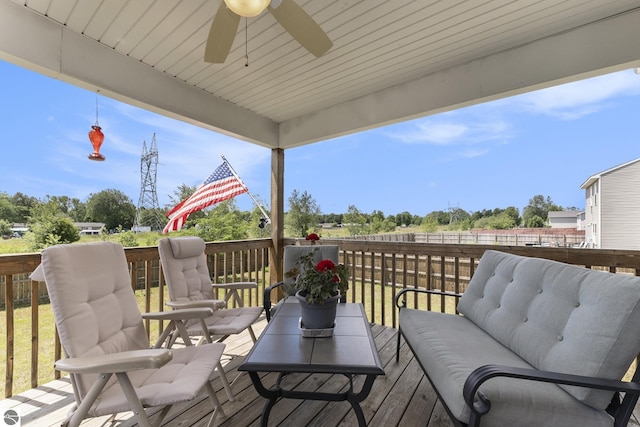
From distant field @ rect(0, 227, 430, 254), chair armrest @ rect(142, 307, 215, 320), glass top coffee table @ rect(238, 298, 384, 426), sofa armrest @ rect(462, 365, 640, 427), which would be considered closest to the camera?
sofa armrest @ rect(462, 365, 640, 427)

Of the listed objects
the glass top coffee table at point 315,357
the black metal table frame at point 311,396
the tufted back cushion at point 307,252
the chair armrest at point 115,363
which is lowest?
the black metal table frame at point 311,396

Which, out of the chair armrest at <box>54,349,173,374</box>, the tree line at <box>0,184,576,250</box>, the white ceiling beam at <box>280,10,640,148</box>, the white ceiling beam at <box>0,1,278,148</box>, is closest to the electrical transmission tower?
the tree line at <box>0,184,576,250</box>

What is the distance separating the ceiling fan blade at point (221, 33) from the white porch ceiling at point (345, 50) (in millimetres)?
412

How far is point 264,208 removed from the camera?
546cm

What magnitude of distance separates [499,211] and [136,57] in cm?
428

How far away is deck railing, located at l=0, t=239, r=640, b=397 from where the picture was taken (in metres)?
2.16

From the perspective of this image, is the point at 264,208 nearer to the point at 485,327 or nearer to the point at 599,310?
the point at 485,327

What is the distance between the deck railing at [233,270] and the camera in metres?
2.16

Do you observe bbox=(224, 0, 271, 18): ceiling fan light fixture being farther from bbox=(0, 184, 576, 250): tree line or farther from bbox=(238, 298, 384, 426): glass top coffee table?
bbox=(0, 184, 576, 250): tree line

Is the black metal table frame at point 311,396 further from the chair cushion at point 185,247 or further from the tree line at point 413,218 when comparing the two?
the tree line at point 413,218

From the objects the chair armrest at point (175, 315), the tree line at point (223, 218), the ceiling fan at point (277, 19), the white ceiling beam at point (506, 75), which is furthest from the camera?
the tree line at point (223, 218)

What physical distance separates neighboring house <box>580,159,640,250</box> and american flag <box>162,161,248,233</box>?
442 cm

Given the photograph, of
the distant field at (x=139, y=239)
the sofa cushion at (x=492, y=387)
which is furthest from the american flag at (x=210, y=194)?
the sofa cushion at (x=492, y=387)

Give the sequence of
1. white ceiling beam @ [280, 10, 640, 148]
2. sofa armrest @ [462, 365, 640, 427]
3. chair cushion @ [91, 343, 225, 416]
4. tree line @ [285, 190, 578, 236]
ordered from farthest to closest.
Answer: tree line @ [285, 190, 578, 236] < white ceiling beam @ [280, 10, 640, 148] < chair cushion @ [91, 343, 225, 416] < sofa armrest @ [462, 365, 640, 427]
